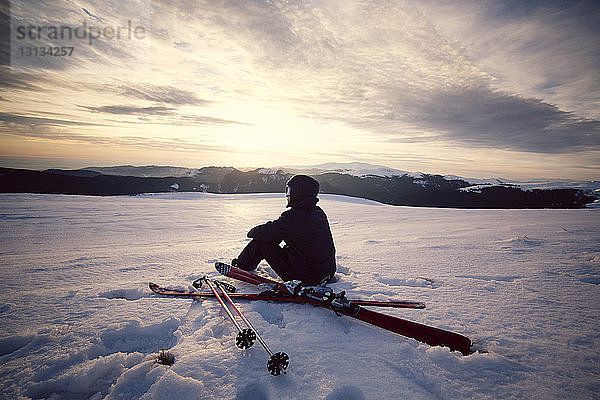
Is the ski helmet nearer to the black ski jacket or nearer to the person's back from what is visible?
the person's back

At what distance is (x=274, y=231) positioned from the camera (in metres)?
3.59

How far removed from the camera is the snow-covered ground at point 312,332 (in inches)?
70.0

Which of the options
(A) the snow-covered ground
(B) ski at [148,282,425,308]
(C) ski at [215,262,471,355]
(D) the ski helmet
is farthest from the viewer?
(D) the ski helmet

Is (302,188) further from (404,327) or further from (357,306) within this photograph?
(404,327)

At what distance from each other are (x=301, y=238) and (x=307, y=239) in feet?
0.29

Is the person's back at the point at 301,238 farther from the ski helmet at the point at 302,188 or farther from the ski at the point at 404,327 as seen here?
the ski at the point at 404,327

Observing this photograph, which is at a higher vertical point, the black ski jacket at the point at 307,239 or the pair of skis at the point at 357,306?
the black ski jacket at the point at 307,239

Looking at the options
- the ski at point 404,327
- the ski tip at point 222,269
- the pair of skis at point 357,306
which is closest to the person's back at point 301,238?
the pair of skis at point 357,306

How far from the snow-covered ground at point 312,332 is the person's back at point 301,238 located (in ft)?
1.96

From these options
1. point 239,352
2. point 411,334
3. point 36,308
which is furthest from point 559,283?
point 36,308

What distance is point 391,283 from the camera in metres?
3.86

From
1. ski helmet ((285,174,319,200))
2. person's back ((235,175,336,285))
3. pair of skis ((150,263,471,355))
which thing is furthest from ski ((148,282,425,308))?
ski helmet ((285,174,319,200))

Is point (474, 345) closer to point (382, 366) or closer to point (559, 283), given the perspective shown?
point (382, 366)

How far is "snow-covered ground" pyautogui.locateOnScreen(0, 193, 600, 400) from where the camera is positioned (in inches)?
70.0
